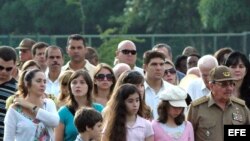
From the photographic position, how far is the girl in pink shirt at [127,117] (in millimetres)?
13273

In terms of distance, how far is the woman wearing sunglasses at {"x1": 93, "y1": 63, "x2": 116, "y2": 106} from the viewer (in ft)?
50.6

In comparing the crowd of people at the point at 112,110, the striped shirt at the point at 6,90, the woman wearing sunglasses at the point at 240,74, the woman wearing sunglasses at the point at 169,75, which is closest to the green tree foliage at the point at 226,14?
the woman wearing sunglasses at the point at 169,75

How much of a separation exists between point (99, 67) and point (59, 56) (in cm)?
241

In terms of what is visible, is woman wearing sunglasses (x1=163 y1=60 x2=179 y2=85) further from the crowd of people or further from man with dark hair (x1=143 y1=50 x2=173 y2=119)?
the crowd of people

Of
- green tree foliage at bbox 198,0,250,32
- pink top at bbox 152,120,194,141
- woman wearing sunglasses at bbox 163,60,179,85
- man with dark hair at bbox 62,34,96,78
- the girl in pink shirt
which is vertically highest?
green tree foliage at bbox 198,0,250,32

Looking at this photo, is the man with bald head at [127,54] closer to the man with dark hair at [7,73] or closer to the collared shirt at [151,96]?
the collared shirt at [151,96]

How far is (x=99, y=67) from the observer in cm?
1566

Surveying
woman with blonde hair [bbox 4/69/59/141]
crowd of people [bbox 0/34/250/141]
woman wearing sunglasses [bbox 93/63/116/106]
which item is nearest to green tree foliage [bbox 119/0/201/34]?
woman wearing sunglasses [bbox 93/63/116/106]

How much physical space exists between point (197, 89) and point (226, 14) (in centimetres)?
3135

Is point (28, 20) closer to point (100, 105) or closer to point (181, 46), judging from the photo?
point (181, 46)

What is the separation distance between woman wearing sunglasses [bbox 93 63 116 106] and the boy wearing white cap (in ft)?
6.42

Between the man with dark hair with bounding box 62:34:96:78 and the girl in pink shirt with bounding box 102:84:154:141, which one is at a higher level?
the man with dark hair with bounding box 62:34:96:78

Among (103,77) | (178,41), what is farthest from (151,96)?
(178,41)

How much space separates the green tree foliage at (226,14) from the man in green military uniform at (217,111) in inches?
1317
